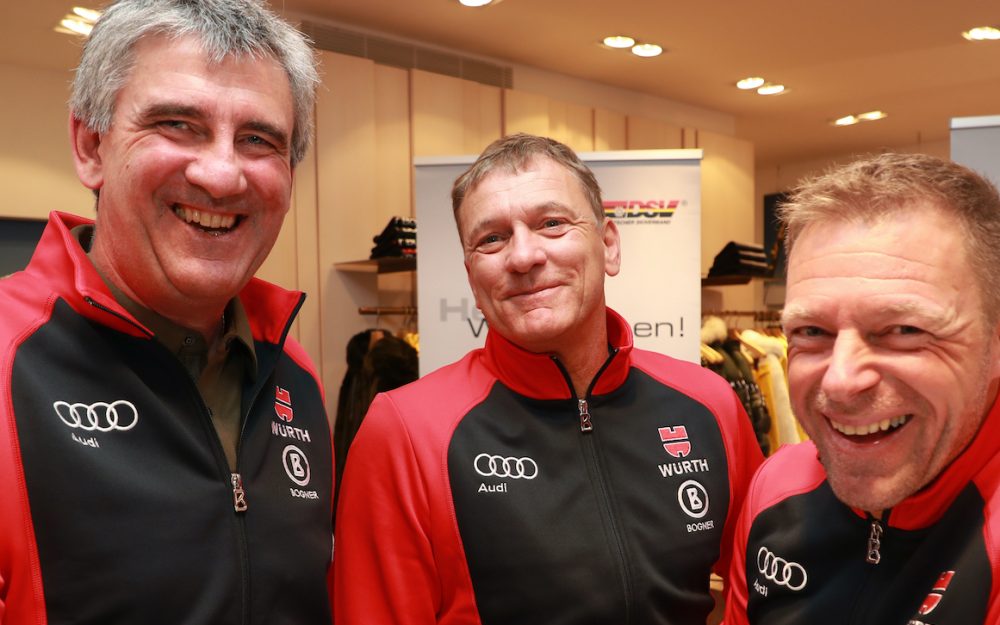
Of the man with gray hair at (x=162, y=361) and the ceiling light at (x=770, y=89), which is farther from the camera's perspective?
the ceiling light at (x=770, y=89)

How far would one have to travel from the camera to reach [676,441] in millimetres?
1771

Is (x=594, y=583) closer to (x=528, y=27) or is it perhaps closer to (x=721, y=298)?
(x=528, y=27)

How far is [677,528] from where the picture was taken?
1.66 metres

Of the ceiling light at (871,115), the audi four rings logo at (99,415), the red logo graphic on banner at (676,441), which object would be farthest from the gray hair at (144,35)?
the ceiling light at (871,115)

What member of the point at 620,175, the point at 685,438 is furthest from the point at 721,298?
the point at 685,438

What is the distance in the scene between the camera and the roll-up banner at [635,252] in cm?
390

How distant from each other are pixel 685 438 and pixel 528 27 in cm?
399

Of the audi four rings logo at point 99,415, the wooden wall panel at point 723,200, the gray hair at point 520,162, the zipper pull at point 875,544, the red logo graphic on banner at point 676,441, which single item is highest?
the wooden wall panel at point 723,200

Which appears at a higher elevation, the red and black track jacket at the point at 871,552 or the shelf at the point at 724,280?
the shelf at the point at 724,280

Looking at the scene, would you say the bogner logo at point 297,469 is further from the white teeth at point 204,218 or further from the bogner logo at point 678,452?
the bogner logo at point 678,452

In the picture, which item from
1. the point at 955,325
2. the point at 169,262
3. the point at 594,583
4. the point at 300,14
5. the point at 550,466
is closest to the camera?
the point at 955,325

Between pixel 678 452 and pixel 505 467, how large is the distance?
0.37 meters

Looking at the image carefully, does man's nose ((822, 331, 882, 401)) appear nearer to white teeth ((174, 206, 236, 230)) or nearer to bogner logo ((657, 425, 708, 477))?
bogner logo ((657, 425, 708, 477))

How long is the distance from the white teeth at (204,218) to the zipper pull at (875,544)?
1.16 meters
